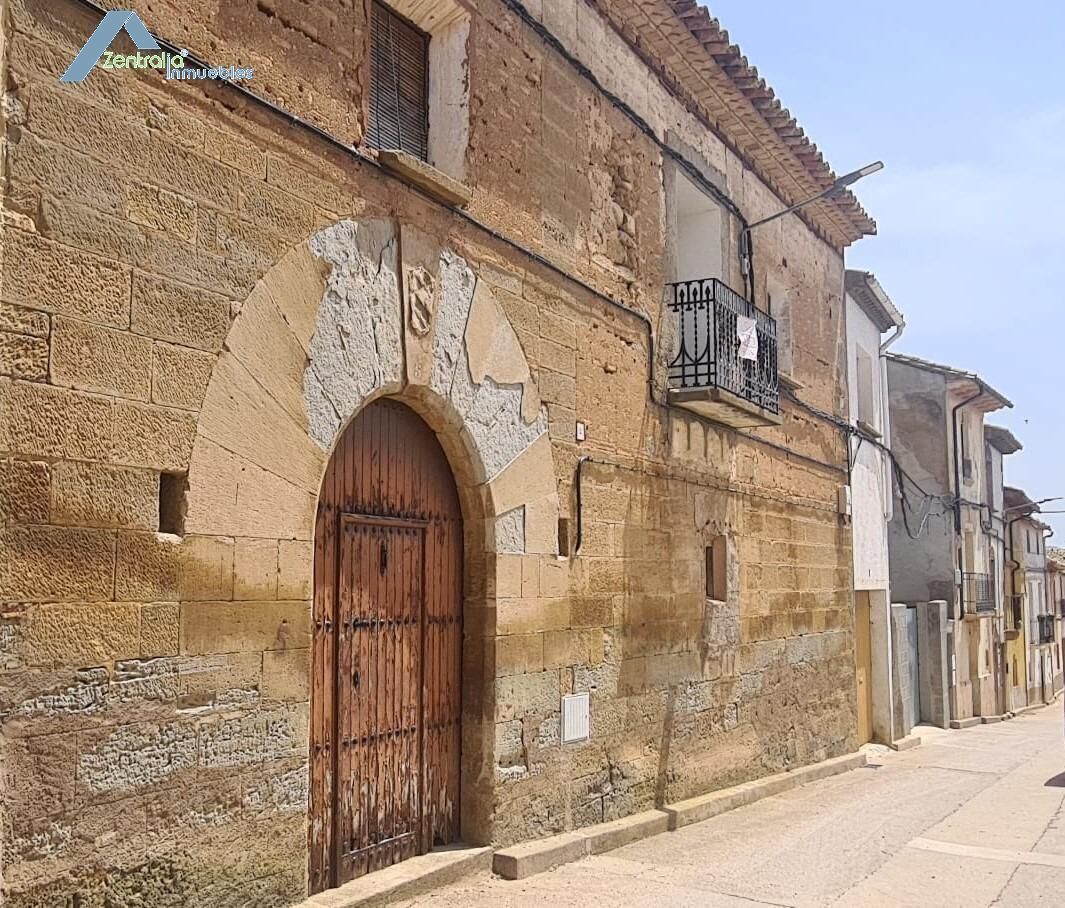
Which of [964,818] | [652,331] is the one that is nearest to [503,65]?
[652,331]

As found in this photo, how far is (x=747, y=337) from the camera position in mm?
8914

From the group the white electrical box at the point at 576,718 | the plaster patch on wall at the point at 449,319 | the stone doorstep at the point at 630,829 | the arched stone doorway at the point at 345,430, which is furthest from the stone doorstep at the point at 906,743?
the plaster patch on wall at the point at 449,319

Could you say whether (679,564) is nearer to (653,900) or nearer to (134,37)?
(653,900)

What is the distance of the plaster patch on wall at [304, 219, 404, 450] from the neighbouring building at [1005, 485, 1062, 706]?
25.7 meters

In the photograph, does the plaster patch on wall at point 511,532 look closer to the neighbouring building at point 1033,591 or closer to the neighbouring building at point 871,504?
the neighbouring building at point 871,504

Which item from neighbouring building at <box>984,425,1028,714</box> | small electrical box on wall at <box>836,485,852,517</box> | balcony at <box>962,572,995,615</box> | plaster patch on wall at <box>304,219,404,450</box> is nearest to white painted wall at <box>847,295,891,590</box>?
small electrical box on wall at <box>836,485,852,517</box>

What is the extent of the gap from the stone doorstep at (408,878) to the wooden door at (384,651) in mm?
80

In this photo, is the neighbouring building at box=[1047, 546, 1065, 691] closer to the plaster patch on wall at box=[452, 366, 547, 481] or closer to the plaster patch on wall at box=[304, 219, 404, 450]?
the plaster patch on wall at box=[452, 366, 547, 481]

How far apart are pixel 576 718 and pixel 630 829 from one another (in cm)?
93

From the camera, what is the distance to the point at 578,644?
22.3ft

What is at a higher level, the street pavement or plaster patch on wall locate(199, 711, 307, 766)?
plaster patch on wall locate(199, 711, 307, 766)

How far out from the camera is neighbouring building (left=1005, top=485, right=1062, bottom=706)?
1123 inches

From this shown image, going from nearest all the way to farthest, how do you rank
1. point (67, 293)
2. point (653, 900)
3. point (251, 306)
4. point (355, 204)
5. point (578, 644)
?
1. point (67, 293)
2. point (251, 306)
3. point (355, 204)
4. point (653, 900)
5. point (578, 644)

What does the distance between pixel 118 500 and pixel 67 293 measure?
733 millimetres
